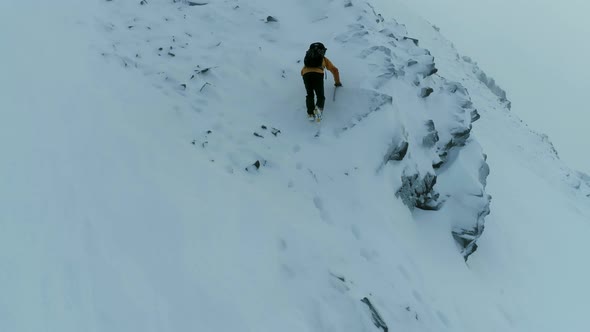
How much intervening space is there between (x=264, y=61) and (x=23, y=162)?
701 centimetres

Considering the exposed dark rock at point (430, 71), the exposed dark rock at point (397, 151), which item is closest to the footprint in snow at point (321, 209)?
the exposed dark rock at point (397, 151)

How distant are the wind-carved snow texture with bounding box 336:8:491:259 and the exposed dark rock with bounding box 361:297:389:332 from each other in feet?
11.1

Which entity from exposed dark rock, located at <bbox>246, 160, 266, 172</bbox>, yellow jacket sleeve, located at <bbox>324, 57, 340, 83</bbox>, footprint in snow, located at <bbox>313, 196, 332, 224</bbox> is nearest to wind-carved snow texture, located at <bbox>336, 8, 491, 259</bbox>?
yellow jacket sleeve, located at <bbox>324, 57, 340, 83</bbox>

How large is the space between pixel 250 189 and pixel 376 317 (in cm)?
335

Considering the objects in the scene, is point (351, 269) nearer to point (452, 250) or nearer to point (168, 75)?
point (452, 250)

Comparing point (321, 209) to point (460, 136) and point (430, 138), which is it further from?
point (460, 136)

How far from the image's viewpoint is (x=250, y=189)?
27.8 ft

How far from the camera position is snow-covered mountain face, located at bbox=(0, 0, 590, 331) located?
19.7ft

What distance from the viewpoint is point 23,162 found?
6.92 meters

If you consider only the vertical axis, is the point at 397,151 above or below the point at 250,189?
above

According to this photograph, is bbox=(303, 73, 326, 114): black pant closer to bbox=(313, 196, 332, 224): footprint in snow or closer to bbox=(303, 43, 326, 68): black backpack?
bbox=(303, 43, 326, 68): black backpack

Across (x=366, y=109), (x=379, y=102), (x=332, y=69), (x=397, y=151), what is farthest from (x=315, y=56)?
(x=397, y=151)

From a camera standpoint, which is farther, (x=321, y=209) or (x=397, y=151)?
(x=397, y=151)

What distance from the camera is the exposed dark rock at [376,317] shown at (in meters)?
6.88
